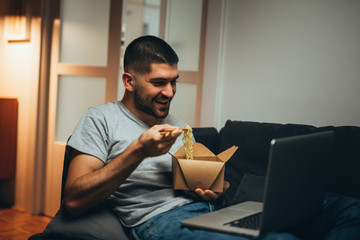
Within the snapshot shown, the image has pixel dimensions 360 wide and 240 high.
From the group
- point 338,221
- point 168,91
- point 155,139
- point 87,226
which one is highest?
point 168,91

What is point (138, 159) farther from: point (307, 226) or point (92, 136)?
point (307, 226)

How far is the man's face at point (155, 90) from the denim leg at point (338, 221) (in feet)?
2.32

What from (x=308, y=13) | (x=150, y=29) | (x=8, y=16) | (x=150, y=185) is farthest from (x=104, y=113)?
(x=150, y=29)

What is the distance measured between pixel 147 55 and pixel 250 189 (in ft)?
2.33

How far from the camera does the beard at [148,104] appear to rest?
5.27ft

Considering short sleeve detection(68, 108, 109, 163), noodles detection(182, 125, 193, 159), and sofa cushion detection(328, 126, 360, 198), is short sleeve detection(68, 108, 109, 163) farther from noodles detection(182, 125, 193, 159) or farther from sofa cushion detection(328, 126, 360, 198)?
sofa cushion detection(328, 126, 360, 198)

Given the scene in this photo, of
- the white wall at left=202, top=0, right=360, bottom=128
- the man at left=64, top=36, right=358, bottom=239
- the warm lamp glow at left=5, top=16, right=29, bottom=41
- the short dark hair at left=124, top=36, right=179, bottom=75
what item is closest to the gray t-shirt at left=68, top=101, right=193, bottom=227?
the man at left=64, top=36, right=358, bottom=239

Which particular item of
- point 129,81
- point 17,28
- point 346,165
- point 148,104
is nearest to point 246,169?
point 346,165

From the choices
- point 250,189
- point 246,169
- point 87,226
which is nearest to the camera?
point 87,226

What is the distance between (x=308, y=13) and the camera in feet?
6.83

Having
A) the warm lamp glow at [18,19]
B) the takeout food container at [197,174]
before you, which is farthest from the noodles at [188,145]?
the warm lamp glow at [18,19]

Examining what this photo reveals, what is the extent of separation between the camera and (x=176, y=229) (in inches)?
49.5

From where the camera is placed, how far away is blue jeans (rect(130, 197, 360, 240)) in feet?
3.85

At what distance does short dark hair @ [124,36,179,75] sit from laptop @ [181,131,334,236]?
65cm
